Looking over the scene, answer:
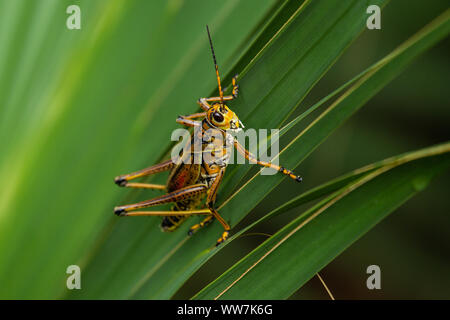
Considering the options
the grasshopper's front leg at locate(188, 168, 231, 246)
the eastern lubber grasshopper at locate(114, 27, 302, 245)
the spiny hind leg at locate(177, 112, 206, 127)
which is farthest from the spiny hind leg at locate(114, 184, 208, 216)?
the spiny hind leg at locate(177, 112, 206, 127)

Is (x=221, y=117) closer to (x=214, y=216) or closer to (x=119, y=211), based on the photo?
(x=214, y=216)

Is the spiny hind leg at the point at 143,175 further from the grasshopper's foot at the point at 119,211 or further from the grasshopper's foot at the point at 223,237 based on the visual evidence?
the grasshopper's foot at the point at 223,237

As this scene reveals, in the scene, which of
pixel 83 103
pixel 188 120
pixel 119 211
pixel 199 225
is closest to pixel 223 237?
pixel 199 225

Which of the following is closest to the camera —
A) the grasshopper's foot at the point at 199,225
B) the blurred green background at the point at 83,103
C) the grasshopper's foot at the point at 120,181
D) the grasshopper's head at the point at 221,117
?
the blurred green background at the point at 83,103

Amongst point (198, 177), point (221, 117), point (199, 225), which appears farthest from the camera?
point (198, 177)

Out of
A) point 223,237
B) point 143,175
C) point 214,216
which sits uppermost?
point 143,175

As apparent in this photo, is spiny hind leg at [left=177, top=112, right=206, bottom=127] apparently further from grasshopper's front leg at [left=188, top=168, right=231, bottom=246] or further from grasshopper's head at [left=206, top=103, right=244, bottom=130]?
grasshopper's front leg at [left=188, top=168, right=231, bottom=246]

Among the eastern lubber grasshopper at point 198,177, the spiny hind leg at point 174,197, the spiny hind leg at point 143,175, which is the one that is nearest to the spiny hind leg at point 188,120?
the eastern lubber grasshopper at point 198,177

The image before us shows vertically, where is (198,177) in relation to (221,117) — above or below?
below
